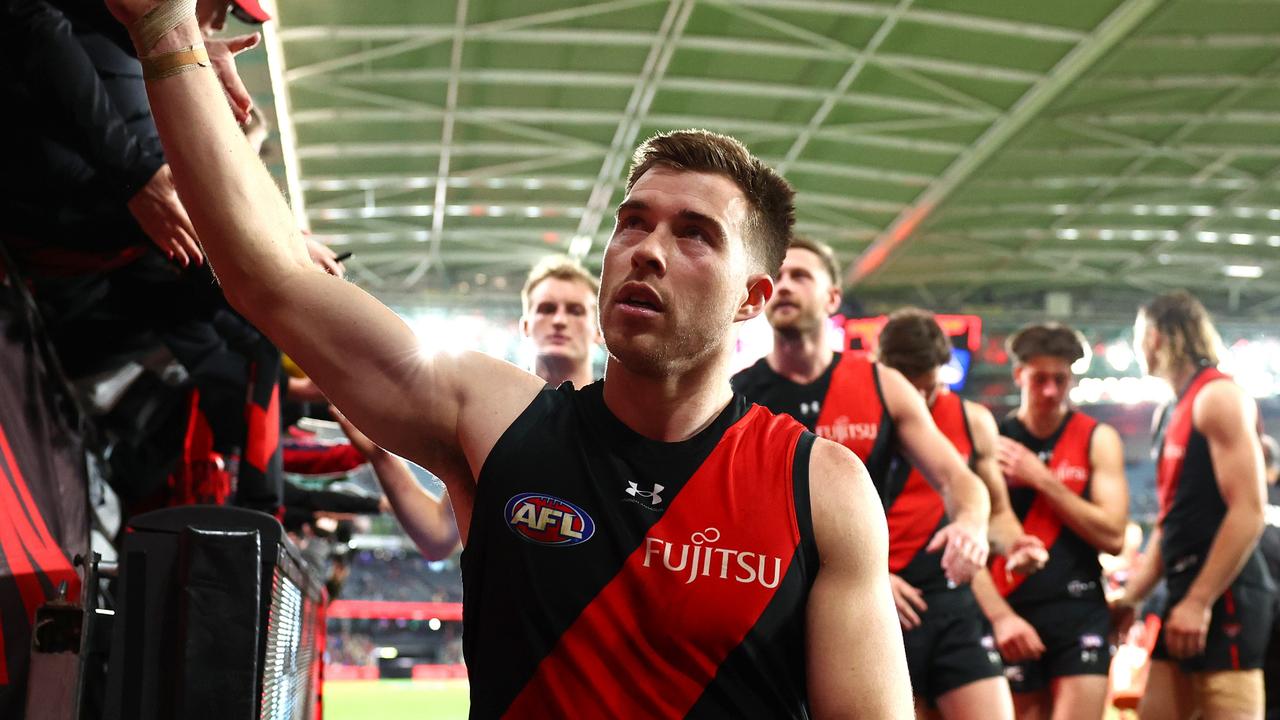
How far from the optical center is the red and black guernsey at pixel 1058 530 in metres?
5.86

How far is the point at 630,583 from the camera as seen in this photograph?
206 centimetres

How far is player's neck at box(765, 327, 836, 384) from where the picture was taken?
489 cm

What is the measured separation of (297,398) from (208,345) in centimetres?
95

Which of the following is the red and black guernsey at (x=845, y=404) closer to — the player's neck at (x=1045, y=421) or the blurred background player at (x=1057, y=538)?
the blurred background player at (x=1057, y=538)

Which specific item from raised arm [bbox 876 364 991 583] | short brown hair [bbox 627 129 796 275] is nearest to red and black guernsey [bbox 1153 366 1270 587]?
raised arm [bbox 876 364 991 583]

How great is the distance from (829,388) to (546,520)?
9.57ft

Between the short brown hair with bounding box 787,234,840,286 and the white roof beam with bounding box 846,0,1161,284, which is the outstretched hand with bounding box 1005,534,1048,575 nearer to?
the short brown hair with bounding box 787,234,840,286

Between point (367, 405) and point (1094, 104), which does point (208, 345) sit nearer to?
point (367, 405)

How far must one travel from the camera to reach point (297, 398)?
4793 millimetres

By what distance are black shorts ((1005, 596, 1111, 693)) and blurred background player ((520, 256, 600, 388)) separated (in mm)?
2494

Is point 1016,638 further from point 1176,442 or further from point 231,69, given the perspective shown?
point 231,69

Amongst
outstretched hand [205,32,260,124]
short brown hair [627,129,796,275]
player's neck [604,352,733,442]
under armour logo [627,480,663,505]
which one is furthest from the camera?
outstretched hand [205,32,260,124]

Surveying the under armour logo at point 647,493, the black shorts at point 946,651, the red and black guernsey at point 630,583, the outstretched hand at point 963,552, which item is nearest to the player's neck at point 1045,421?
the black shorts at point 946,651

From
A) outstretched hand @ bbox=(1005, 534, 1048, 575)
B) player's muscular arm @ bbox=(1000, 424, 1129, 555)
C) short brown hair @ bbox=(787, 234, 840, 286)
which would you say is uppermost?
short brown hair @ bbox=(787, 234, 840, 286)
